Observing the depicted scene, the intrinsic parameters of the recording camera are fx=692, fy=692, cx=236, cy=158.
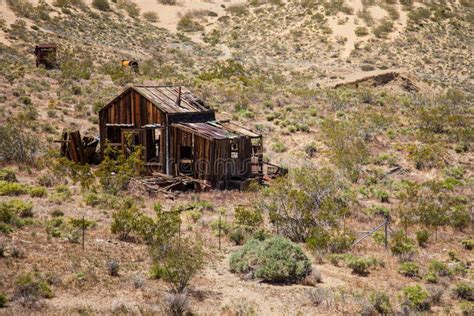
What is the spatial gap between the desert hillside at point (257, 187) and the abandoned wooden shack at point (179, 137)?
80cm

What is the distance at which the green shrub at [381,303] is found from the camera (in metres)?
12.7

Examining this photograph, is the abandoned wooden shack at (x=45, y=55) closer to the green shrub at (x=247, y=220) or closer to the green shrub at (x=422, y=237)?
the green shrub at (x=247, y=220)

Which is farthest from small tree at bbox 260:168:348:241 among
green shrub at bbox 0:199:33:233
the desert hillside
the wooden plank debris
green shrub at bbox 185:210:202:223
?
the wooden plank debris

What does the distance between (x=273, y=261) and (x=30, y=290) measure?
5020 millimetres

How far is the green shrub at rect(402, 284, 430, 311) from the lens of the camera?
13.0 metres

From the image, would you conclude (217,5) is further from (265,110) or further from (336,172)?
(336,172)

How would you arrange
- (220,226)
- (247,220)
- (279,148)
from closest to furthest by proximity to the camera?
1. (220,226)
2. (247,220)
3. (279,148)

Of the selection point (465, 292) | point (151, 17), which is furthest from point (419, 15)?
point (465, 292)

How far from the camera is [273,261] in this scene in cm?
1452

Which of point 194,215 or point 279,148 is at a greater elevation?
point 279,148

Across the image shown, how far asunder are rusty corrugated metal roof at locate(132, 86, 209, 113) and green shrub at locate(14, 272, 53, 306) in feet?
38.4

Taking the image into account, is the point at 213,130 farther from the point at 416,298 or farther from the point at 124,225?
the point at 416,298

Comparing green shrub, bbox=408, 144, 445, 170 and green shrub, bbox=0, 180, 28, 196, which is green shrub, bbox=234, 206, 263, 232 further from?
green shrub, bbox=408, 144, 445, 170

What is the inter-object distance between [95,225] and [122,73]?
23214mm
